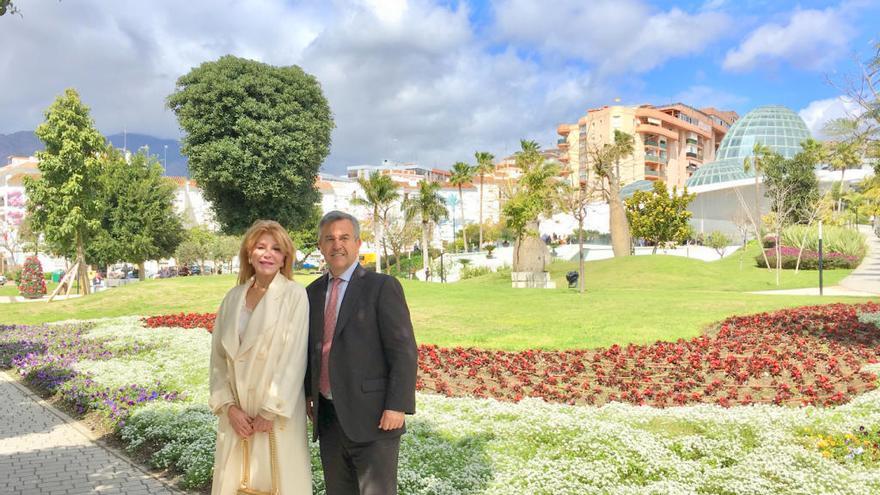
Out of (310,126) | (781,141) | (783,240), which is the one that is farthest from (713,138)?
(310,126)

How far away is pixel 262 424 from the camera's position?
3.37 meters

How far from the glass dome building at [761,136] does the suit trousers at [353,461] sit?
82.5 meters

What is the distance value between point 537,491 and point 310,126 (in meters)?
30.5

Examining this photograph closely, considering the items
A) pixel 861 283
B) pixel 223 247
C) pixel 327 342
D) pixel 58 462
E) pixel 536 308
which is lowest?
pixel 861 283

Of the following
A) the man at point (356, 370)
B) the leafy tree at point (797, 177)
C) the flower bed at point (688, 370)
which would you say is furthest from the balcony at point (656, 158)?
the man at point (356, 370)

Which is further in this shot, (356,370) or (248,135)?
(248,135)

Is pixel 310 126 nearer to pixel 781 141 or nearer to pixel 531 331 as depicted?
pixel 531 331

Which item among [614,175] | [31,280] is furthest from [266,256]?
[614,175]

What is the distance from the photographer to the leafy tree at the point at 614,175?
3384 centimetres

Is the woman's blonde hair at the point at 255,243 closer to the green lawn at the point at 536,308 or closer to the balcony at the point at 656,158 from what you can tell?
the green lawn at the point at 536,308

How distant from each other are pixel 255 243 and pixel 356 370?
0.86 metres

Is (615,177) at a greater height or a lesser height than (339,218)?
greater

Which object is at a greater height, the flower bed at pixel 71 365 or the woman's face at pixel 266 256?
the woman's face at pixel 266 256

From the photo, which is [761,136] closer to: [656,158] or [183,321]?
[656,158]
